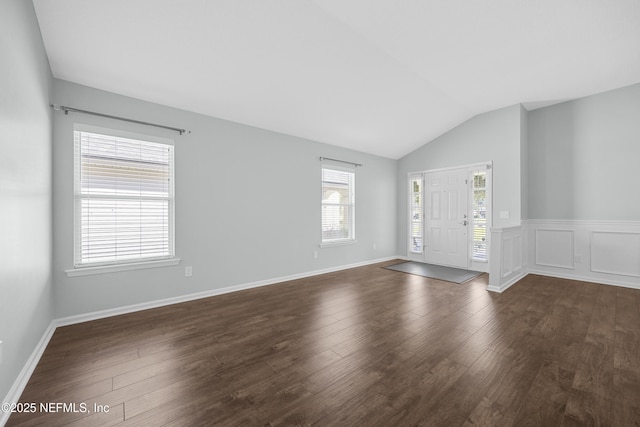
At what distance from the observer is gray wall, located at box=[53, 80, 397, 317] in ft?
8.70

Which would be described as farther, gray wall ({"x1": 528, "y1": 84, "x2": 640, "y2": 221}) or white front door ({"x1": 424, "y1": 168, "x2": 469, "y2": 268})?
white front door ({"x1": 424, "y1": 168, "x2": 469, "y2": 268})

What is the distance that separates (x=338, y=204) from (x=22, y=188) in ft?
13.8

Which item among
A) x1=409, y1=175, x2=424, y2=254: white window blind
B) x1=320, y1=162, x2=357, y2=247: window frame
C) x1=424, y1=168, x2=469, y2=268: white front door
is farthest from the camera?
x1=409, y1=175, x2=424, y2=254: white window blind

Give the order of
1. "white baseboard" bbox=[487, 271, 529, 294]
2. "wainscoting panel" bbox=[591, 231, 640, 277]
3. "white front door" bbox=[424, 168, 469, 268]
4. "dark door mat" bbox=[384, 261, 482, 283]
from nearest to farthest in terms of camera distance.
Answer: "white baseboard" bbox=[487, 271, 529, 294] → "wainscoting panel" bbox=[591, 231, 640, 277] → "dark door mat" bbox=[384, 261, 482, 283] → "white front door" bbox=[424, 168, 469, 268]

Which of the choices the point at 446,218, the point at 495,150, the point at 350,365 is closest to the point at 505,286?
the point at 446,218

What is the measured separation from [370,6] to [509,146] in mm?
3737

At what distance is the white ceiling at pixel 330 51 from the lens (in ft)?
7.61

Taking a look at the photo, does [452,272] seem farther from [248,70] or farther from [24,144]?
[24,144]

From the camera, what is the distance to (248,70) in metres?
2.98

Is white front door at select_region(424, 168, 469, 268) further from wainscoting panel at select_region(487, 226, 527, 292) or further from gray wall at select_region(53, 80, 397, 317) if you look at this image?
gray wall at select_region(53, 80, 397, 317)

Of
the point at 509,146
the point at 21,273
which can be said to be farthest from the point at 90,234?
the point at 509,146

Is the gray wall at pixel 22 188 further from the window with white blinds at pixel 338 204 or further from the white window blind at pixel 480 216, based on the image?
the white window blind at pixel 480 216

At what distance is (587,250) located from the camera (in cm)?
436

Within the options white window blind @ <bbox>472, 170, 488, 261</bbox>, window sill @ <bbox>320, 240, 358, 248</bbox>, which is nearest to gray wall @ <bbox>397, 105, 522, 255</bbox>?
white window blind @ <bbox>472, 170, 488, 261</bbox>
